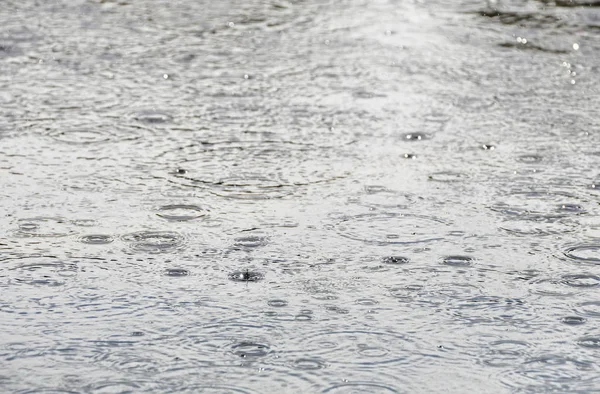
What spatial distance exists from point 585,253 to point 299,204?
36.9 inches

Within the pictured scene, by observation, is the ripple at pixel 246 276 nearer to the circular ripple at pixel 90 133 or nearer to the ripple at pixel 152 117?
the circular ripple at pixel 90 133

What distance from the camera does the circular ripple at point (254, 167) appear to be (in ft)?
13.5

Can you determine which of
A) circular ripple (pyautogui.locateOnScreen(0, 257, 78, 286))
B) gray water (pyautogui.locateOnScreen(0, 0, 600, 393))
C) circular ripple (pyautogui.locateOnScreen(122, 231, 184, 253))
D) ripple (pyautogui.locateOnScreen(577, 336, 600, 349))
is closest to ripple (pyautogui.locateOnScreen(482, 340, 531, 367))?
gray water (pyautogui.locateOnScreen(0, 0, 600, 393))

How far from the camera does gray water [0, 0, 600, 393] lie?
2922 mm

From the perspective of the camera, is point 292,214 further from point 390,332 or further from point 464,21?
point 464,21

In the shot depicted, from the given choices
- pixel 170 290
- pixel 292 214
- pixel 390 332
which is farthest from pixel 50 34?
pixel 390 332

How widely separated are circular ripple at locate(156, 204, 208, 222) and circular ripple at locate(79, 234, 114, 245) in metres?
0.23

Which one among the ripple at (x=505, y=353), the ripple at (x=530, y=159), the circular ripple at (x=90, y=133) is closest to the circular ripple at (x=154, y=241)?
the circular ripple at (x=90, y=133)

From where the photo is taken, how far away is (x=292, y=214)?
388 centimetres

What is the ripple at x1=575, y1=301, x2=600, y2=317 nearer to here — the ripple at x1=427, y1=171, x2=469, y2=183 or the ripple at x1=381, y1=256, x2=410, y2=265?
the ripple at x1=381, y1=256, x2=410, y2=265

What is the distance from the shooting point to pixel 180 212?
389cm

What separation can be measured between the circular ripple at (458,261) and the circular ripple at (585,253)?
11.6 inches

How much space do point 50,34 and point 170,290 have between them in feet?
10.3

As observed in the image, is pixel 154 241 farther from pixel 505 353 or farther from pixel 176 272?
pixel 505 353
